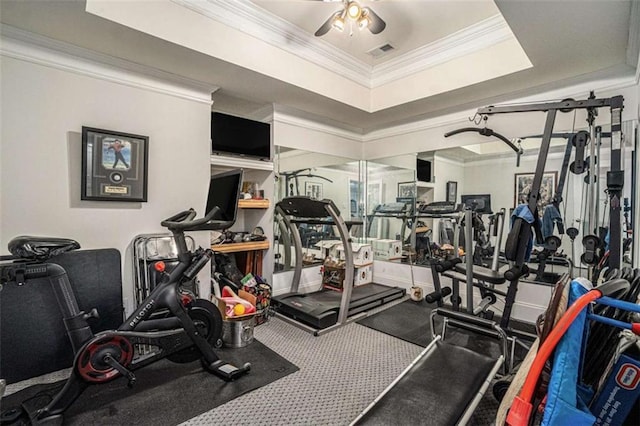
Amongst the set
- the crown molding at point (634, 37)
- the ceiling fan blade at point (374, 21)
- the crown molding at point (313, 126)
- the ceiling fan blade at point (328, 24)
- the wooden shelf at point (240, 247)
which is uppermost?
the ceiling fan blade at point (328, 24)

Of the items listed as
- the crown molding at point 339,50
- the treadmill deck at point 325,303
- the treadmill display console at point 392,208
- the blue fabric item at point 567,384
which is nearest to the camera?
the blue fabric item at point 567,384

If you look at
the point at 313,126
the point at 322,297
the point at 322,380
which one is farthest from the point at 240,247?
the point at 313,126

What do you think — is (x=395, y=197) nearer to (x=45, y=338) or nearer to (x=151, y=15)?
(x=151, y=15)

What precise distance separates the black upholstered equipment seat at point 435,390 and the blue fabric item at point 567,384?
2.08ft

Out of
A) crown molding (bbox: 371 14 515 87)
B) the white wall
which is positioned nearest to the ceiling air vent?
crown molding (bbox: 371 14 515 87)

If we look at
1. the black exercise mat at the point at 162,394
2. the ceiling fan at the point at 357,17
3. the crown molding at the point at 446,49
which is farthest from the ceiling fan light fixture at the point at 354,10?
the black exercise mat at the point at 162,394

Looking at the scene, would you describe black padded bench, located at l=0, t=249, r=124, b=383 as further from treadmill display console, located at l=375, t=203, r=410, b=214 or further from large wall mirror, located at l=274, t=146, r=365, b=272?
treadmill display console, located at l=375, t=203, r=410, b=214

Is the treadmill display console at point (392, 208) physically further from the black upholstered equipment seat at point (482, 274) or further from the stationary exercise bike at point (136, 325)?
the stationary exercise bike at point (136, 325)

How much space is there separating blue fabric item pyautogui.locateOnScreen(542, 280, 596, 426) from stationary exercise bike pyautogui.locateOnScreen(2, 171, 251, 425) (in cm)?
198

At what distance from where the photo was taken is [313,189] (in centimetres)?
456

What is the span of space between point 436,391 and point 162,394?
1834 millimetres

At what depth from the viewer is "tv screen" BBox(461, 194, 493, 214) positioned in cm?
389

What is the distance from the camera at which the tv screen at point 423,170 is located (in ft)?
14.4

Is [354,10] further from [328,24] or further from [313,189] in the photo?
[313,189]
